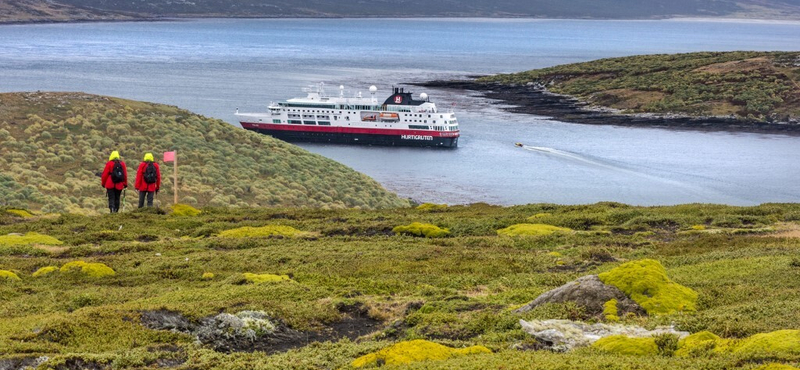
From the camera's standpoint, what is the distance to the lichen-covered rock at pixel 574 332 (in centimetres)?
1134

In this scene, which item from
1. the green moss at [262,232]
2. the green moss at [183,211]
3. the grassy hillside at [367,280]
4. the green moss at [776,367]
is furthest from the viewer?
the green moss at [183,211]

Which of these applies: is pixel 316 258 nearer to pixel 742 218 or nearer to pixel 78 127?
pixel 742 218

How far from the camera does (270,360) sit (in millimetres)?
11422

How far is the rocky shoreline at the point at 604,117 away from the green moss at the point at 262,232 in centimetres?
7739

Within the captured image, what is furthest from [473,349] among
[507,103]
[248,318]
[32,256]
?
[507,103]

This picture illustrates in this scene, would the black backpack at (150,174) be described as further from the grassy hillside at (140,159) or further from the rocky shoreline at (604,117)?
the rocky shoreline at (604,117)

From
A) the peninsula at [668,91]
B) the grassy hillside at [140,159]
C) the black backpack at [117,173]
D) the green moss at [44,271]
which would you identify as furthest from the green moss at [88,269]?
the peninsula at [668,91]

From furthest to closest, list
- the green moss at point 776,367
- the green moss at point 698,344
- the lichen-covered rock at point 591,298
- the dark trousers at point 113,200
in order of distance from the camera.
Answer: the dark trousers at point 113,200, the lichen-covered rock at point 591,298, the green moss at point 698,344, the green moss at point 776,367

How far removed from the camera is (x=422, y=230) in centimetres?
2412

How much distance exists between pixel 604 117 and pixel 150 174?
82.0 m

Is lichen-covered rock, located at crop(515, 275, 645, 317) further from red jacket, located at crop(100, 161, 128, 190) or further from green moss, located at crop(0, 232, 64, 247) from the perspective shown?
red jacket, located at crop(100, 161, 128, 190)

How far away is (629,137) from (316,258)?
73.2m

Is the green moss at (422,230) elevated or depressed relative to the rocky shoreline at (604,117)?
depressed

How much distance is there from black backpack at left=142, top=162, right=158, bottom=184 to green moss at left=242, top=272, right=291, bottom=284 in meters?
9.82
